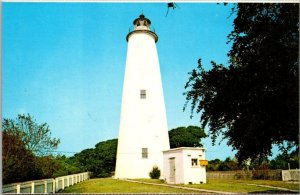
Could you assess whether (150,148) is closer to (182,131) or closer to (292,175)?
(292,175)

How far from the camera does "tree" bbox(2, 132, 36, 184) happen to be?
1134cm

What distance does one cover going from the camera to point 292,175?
1944 centimetres

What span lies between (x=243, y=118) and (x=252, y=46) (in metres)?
2.08

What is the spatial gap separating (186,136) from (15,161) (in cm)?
1989

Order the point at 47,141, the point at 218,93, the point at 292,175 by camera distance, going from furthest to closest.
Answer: the point at 292,175
the point at 47,141
the point at 218,93

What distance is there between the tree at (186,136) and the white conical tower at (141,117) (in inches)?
361

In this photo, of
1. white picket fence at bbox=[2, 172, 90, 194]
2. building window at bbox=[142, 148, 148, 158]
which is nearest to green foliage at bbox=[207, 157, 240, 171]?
building window at bbox=[142, 148, 148, 158]

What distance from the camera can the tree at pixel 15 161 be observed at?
11344mm

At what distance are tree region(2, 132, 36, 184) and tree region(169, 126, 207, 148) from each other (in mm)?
18058

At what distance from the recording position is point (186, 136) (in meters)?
30.1

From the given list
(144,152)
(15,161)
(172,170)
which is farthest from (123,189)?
(144,152)

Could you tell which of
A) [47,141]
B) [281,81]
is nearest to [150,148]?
[47,141]

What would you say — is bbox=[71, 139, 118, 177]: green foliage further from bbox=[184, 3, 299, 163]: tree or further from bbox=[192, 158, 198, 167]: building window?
bbox=[184, 3, 299, 163]: tree

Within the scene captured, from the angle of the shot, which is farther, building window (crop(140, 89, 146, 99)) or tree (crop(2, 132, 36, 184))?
building window (crop(140, 89, 146, 99))
